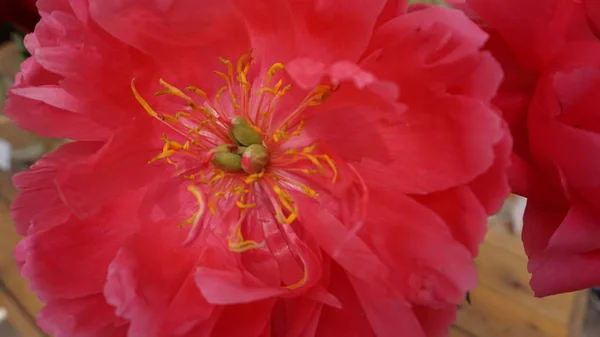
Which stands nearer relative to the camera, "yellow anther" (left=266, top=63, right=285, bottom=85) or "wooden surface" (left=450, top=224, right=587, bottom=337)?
"yellow anther" (left=266, top=63, right=285, bottom=85)

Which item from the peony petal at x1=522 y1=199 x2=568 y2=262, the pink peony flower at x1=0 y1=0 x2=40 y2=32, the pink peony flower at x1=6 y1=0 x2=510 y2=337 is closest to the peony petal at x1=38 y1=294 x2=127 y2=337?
the pink peony flower at x1=6 y1=0 x2=510 y2=337

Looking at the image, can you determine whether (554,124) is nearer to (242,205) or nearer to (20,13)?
(242,205)

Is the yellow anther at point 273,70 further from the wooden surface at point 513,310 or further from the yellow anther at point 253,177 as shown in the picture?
the wooden surface at point 513,310

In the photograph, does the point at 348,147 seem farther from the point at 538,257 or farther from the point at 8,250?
the point at 8,250

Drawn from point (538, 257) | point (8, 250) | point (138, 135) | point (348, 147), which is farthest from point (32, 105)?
point (8, 250)

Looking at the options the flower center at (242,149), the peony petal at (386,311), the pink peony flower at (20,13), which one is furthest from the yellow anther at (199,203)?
the pink peony flower at (20,13)

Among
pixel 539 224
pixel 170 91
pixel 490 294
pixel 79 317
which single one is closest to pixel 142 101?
pixel 170 91

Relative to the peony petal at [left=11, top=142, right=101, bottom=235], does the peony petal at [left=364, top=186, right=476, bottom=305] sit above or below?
below

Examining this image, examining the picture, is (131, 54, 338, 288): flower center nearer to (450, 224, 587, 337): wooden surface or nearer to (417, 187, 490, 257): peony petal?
(417, 187, 490, 257): peony petal
